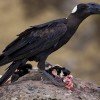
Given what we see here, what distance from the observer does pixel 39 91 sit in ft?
34.9

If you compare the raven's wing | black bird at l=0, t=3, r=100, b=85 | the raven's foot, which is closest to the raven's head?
black bird at l=0, t=3, r=100, b=85

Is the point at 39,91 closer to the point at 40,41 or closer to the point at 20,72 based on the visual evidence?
the point at 40,41

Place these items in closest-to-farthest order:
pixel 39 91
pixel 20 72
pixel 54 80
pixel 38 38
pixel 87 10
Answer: pixel 39 91 < pixel 54 80 < pixel 38 38 < pixel 87 10 < pixel 20 72

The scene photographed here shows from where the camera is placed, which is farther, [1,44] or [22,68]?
[1,44]

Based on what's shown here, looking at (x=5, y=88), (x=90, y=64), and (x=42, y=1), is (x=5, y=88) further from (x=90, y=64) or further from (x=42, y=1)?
(x=42, y=1)

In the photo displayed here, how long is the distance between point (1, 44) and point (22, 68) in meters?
11.8

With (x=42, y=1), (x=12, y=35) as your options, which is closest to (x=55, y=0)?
(x=42, y=1)

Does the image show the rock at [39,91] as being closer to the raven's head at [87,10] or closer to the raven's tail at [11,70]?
the raven's tail at [11,70]

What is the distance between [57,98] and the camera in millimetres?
10469

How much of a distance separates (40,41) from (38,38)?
5 cm

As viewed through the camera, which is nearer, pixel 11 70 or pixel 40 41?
pixel 11 70

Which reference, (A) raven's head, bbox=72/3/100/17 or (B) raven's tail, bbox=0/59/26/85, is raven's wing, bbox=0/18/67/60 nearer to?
(B) raven's tail, bbox=0/59/26/85

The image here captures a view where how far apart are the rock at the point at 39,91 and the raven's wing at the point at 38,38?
1.25 feet

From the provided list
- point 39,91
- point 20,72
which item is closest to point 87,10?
point 20,72
